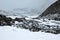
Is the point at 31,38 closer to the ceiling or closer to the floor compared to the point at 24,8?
closer to the ceiling

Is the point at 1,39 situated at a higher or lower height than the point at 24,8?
higher

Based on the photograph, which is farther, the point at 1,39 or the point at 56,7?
the point at 56,7

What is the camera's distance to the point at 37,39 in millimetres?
8219

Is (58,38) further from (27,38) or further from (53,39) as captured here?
(27,38)

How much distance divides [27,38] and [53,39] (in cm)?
142

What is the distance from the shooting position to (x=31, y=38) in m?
8.32

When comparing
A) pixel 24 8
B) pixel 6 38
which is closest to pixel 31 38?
pixel 6 38

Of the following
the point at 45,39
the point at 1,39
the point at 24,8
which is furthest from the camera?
the point at 24,8

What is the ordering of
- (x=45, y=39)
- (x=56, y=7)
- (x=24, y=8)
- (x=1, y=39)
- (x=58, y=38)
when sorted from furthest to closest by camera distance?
(x=24, y=8) < (x=56, y=7) < (x=58, y=38) < (x=45, y=39) < (x=1, y=39)

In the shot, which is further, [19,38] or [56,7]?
[56,7]

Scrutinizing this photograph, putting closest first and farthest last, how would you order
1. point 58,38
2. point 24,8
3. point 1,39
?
1. point 1,39
2. point 58,38
3. point 24,8

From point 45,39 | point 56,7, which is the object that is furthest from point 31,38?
point 56,7

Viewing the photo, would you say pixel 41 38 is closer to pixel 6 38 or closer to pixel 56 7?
pixel 6 38

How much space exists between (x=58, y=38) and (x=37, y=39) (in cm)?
140
